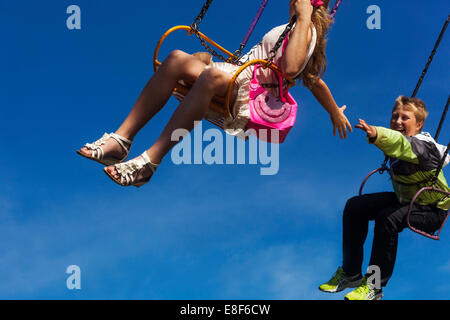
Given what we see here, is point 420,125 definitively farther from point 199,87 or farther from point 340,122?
point 199,87

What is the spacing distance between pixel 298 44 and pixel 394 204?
1.95 metres

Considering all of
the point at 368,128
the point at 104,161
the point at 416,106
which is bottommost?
the point at 104,161

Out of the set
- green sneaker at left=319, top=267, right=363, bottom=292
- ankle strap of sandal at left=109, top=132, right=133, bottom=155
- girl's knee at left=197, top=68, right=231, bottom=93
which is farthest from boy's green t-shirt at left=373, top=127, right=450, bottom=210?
ankle strap of sandal at left=109, top=132, right=133, bottom=155

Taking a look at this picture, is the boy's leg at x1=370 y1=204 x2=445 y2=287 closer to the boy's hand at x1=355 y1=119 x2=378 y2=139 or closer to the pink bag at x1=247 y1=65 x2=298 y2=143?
the boy's hand at x1=355 y1=119 x2=378 y2=139

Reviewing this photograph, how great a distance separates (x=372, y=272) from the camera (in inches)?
218

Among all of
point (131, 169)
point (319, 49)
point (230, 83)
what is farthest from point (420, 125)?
point (131, 169)

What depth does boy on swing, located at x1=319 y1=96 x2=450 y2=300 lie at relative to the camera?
17.9ft

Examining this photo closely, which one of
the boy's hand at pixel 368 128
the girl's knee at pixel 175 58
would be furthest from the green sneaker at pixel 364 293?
the girl's knee at pixel 175 58

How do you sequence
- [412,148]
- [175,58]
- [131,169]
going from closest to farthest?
[131,169], [175,58], [412,148]

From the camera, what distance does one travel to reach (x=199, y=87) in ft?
15.8

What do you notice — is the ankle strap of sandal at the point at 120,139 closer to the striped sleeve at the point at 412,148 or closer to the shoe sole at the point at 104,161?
the shoe sole at the point at 104,161

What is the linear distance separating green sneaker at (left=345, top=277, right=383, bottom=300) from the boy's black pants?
0.44 feet

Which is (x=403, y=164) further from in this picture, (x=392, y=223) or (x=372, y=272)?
(x=372, y=272)
